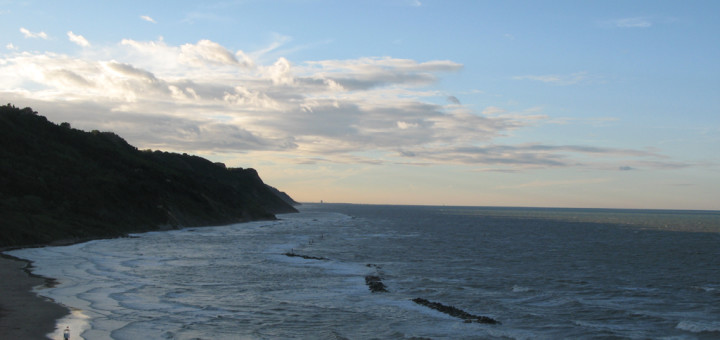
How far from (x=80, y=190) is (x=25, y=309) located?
6430 centimetres

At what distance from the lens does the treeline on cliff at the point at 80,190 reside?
206 ft

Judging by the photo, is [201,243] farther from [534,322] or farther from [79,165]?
[534,322]

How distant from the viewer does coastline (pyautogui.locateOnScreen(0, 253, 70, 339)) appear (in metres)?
19.5

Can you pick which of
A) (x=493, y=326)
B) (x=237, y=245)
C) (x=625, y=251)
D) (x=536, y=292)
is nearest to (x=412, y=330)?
(x=493, y=326)

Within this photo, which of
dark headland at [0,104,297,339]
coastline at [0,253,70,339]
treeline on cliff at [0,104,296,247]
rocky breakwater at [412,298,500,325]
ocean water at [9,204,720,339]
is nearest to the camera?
coastline at [0,253,70,339]

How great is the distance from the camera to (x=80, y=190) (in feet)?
268

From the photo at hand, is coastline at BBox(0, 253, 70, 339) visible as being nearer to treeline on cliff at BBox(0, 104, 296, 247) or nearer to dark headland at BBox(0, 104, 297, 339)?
dark headland at BBox(0, 104, 297, 339)

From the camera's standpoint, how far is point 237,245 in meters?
67.3

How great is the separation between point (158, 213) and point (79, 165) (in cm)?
1508

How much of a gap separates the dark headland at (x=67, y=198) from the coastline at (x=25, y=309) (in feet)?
0.11

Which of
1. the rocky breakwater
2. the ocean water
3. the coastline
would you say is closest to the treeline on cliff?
the ocean water

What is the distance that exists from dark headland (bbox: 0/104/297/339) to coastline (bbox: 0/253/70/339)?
0.11ft

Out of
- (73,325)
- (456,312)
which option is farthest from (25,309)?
(456,312)

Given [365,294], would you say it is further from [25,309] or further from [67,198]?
[67,198]
